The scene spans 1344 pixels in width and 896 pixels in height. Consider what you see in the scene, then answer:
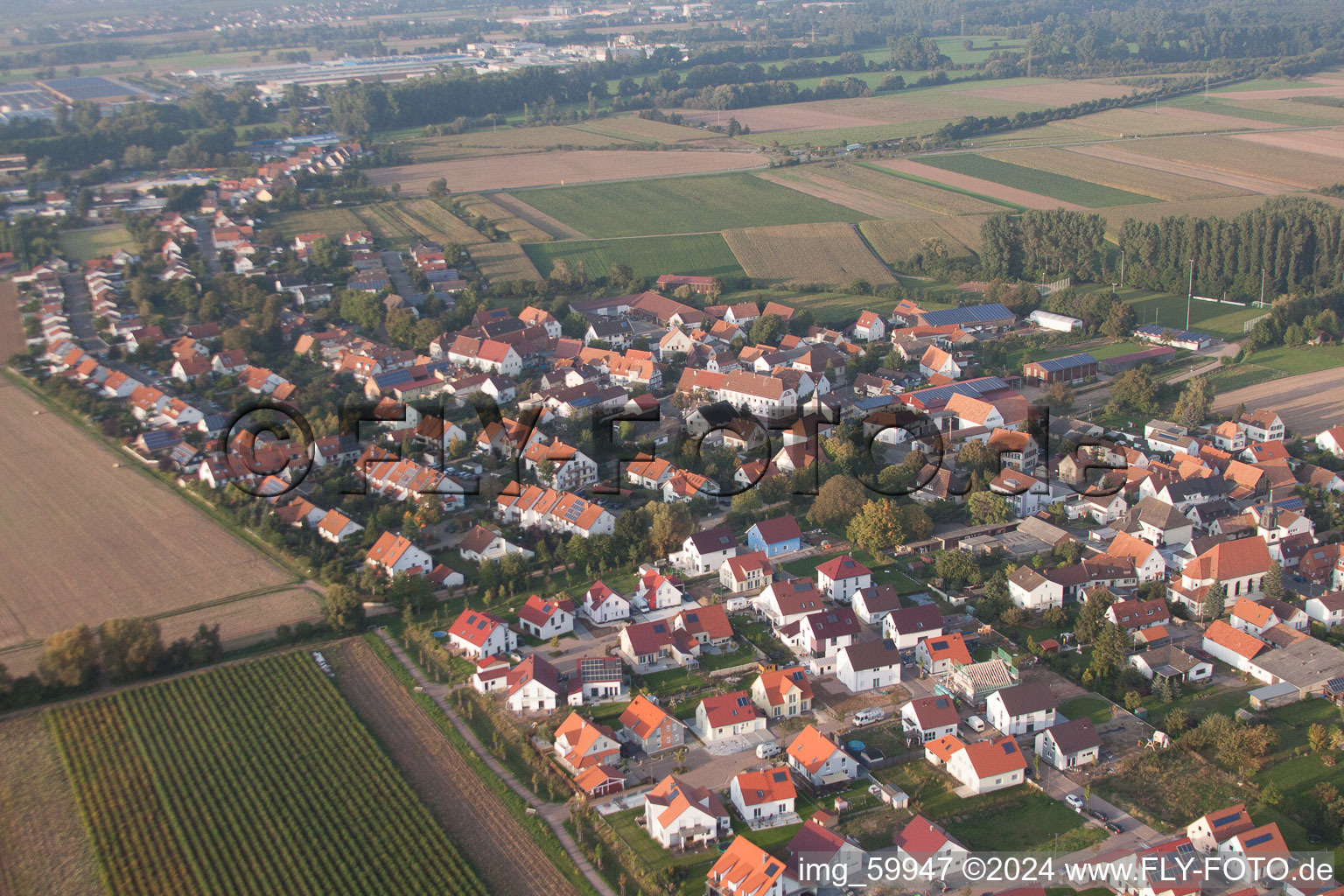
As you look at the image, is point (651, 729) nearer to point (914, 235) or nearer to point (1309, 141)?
point (914, 235)

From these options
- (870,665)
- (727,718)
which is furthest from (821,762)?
(870,665)

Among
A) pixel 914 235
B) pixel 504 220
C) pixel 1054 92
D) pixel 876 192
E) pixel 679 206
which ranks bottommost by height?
pixel 914 235

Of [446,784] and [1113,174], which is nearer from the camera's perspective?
[446,784]

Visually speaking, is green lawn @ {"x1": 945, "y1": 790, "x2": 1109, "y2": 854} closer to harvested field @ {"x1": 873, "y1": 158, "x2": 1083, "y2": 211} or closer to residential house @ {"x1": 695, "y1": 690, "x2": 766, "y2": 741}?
residential house @ {"x1": 695, "y1": 690, "x2": 766, "y2": 741}

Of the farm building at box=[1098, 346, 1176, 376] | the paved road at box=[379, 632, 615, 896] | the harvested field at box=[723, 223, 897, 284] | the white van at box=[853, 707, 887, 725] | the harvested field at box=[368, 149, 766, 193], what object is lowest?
the white van at box=[853, 707, 887, 725]

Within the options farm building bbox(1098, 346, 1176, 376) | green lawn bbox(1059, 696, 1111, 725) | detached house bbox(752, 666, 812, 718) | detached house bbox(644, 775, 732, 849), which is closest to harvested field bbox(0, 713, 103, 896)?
detached house bbox(644, 775, 732, 849)

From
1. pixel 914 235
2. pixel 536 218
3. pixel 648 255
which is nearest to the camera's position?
pixel 648 255

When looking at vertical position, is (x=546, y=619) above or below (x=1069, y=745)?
above

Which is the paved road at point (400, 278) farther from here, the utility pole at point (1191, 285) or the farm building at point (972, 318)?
the utility pole at point (1191, 285)
